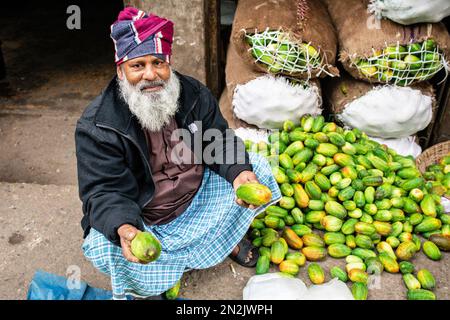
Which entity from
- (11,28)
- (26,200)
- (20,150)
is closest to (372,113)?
(26,200)

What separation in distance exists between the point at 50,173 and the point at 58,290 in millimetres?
1680

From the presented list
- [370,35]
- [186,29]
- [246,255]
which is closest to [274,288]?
[246,255]

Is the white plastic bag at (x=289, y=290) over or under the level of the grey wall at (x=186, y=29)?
under

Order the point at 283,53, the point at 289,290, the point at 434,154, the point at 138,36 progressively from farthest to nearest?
the point at 434,154 → the point at 283,53 → the point at 289,290 → the point at 138,36

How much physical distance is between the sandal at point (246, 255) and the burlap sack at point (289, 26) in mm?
1322

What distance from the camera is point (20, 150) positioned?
14.0 ft

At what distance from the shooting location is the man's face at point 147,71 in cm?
223

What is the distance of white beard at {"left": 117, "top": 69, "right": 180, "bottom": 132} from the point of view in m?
2.26

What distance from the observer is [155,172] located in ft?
8.16

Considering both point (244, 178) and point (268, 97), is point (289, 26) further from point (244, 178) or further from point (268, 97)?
point (244, 178)

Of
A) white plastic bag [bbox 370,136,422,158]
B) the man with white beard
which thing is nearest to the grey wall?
the man with white beard

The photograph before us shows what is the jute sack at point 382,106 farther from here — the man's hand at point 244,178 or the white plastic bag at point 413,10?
the man's hand at point 244,178

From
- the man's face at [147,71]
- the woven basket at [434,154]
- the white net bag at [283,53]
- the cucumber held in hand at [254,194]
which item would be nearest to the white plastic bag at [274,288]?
the cucumber held in hand at [254,194]

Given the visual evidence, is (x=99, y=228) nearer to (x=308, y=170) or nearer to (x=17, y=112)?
(x=308, y=170)
